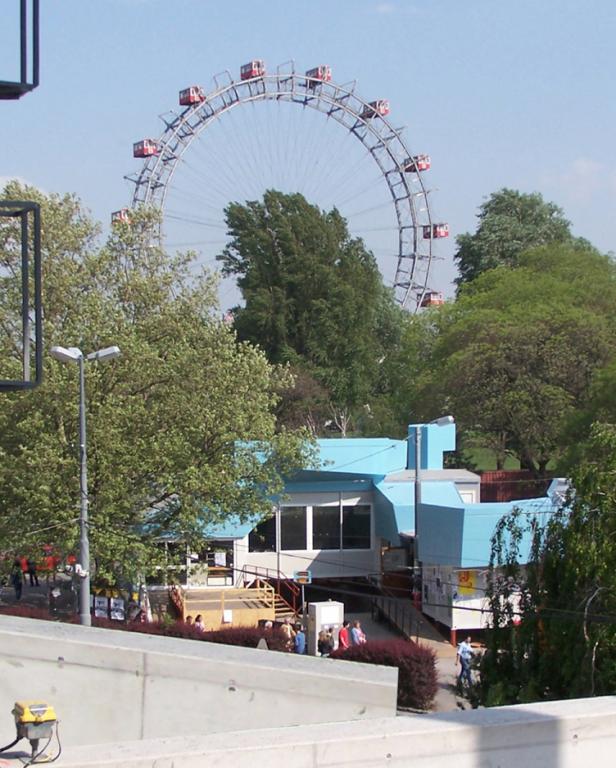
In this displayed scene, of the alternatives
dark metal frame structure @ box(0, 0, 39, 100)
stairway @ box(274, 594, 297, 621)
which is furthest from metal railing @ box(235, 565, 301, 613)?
dark metal frame structure @ box(0, 0, 39, 100)

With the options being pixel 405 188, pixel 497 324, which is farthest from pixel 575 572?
pixel 405 188

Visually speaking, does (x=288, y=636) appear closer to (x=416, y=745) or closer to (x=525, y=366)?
(x=416, y=745)

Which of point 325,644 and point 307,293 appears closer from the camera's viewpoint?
point 325,644

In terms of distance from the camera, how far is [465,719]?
4.75 metres

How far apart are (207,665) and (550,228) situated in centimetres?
7974

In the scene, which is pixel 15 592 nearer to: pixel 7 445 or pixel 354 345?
pixel 7 445

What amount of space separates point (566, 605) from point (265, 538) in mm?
23106

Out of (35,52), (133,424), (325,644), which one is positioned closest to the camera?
(35,52)

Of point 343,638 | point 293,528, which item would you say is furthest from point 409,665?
point 293,528

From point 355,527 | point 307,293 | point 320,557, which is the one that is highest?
point 307,293

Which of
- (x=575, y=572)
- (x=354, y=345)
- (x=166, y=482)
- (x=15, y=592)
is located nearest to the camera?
(x=575, y=572)

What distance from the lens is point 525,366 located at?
47.8 metres

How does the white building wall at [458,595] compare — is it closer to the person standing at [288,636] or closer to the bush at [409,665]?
the person standing at [288,636]

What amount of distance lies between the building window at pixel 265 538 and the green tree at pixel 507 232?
1906 inches
